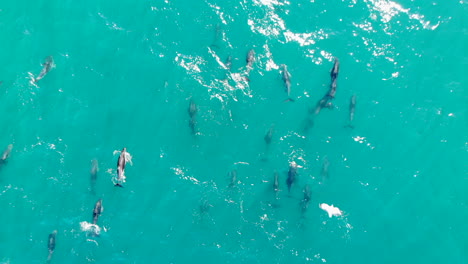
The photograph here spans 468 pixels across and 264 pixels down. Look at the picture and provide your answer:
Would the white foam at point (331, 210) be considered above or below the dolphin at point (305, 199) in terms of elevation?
below

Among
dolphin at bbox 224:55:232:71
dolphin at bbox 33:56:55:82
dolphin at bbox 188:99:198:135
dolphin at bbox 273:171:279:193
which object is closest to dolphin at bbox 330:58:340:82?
dolphin at bbox 224:55:232:71

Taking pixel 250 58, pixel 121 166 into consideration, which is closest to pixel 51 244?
pixel 121 166

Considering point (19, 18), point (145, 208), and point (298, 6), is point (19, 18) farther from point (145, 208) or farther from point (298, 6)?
point (298, 6)

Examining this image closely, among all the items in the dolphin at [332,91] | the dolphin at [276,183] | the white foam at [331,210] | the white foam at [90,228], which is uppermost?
the dolphin at [332,91]

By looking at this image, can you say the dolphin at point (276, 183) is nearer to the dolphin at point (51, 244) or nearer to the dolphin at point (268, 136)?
the dolphin at point (268, 136)

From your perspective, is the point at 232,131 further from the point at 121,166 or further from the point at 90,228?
the point at 90,228

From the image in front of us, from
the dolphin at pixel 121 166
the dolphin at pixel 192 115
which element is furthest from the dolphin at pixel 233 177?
the dolphin at pixel 121 166

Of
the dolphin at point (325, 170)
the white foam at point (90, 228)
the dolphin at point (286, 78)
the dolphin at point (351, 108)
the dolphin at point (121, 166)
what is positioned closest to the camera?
the dolphin at point (121, 166)

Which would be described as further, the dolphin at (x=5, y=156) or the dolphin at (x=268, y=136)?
the dolphin at (x=268, y=136)
